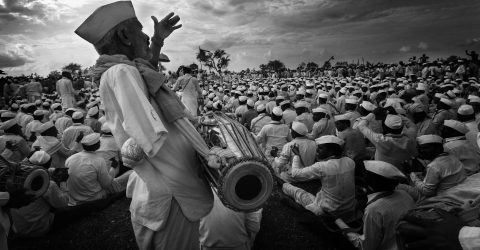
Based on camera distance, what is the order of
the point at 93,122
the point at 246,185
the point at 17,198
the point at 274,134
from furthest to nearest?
the point at 93,122
the point at 274,134
the point at 17,198
the point at 246,185

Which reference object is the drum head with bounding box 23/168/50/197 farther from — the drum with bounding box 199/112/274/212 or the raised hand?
the drum with bounding box 199/112/274/212

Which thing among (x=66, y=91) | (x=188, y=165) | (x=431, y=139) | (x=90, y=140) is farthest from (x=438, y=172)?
(x=66, y=91)

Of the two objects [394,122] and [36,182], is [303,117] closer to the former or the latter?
[394,122]

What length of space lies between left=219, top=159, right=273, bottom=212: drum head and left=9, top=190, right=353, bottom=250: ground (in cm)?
279

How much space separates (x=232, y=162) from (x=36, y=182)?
8.24ft

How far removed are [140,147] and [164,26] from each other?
3.50ft

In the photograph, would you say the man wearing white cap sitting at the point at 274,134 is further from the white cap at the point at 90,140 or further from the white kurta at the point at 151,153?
the white kurta at the point at 151,153

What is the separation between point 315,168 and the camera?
4.41 meters

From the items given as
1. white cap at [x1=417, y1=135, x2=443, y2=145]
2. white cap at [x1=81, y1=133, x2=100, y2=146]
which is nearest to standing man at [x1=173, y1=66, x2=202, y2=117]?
white cap at [x1=81, y1=133, x2=100, y2=146]

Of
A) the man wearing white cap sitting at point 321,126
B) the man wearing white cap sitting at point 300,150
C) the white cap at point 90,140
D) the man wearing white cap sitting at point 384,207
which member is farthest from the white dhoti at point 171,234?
the man wearing white cap sitting at point 321,126

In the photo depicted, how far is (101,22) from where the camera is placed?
1992 millimetres

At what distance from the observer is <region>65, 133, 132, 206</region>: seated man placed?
4.96 m

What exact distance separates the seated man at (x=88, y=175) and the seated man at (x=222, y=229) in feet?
9.03

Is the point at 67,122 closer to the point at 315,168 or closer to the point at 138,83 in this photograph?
the point at 315,168
